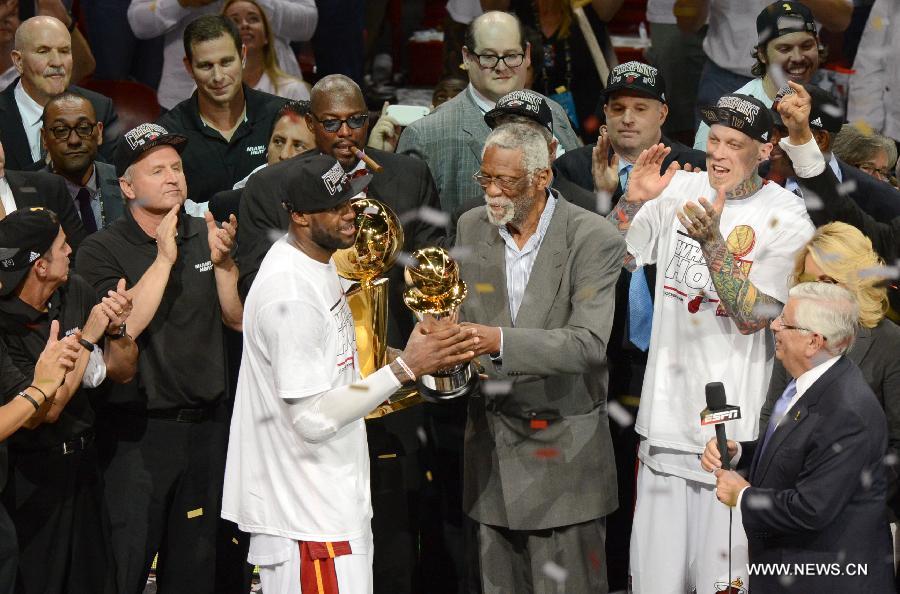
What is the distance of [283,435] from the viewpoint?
14.9 ft

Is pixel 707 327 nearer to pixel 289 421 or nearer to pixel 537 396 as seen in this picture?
pixel 537 396

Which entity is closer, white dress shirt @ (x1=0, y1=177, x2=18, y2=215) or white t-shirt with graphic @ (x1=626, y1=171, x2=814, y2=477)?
white t-shirt with graphic @ (x1=626, y1=171, x2=814, y2=477)

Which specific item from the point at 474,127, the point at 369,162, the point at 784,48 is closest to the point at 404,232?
the point at 369,162

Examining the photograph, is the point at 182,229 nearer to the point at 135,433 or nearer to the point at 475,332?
the point at 135,433

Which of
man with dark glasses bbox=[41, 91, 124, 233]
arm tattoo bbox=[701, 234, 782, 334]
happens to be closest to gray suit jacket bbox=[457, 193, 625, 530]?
arm tattoo bbox=[701, 234, 782, 334]

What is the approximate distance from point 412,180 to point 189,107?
1.87 metres

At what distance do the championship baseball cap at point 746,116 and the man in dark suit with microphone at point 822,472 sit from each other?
1.05 metres

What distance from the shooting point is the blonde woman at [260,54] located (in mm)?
8008

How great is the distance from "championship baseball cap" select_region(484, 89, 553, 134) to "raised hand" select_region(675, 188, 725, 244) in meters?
1.14

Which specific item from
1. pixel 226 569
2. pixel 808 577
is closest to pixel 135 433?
pixel 226 569

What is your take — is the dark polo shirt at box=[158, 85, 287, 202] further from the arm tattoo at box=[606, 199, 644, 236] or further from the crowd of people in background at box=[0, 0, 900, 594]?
the arm tattoo at box=[606, 199, 644, 236]

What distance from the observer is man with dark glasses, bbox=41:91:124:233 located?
21.7 ft

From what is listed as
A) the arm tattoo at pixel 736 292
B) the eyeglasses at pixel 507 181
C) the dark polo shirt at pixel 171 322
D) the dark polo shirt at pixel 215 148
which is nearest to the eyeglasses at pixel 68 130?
the dark polo shirt at pixel 215 148

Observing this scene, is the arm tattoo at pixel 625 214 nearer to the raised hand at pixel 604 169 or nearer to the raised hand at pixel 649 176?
the raised hand at pixel 649 176
